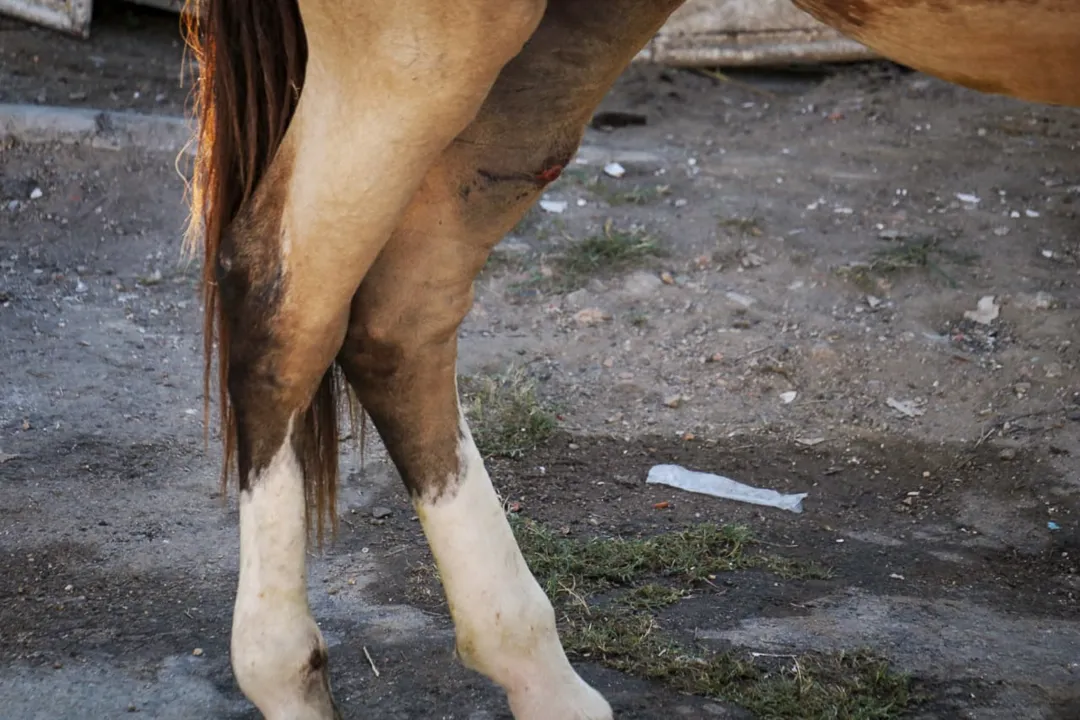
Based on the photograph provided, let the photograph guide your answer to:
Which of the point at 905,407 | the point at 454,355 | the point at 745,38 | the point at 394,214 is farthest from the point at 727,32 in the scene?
the point at 394,214

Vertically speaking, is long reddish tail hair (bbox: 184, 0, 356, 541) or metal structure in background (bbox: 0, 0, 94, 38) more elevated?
long reddish tail hair (bbox: 184, 0, 356, 541)

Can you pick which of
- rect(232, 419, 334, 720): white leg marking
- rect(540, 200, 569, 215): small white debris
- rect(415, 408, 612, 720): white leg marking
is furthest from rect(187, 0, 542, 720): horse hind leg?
rect(540, 200, 569, 215): small white debris

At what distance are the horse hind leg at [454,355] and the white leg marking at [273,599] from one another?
0.78 feet

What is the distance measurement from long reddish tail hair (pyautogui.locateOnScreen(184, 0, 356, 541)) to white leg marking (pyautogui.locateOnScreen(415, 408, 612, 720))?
27 cm

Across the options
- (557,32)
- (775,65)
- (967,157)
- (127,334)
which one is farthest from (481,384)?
(775,65)

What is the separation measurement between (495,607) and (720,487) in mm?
1343

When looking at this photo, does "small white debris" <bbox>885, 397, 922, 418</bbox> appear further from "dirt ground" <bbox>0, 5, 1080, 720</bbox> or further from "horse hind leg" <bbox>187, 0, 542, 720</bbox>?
"horse hind leg" <bbox>187, 0, 542, 720</bbox>

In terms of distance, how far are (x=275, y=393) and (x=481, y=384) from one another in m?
1.76

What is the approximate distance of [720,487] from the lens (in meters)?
3.31

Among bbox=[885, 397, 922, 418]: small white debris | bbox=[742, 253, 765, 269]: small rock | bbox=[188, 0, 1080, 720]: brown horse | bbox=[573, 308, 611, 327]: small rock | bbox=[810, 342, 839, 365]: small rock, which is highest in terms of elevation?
bbox=[188, 0, 1080, 720]: brown horse

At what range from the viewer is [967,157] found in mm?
5488

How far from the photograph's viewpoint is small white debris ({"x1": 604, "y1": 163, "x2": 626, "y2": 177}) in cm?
543

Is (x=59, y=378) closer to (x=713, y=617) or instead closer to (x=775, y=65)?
(x=713, y=617)

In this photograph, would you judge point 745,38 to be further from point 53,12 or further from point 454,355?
point 454,355
